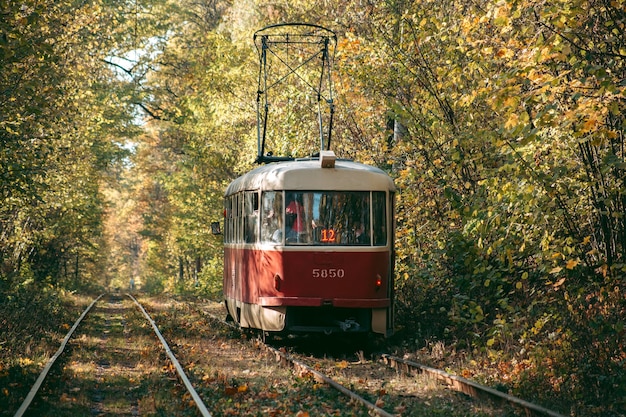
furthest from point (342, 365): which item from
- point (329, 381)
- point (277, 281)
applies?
point (329, 381)

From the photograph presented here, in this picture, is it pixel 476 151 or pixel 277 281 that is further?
→ pixel 476 151

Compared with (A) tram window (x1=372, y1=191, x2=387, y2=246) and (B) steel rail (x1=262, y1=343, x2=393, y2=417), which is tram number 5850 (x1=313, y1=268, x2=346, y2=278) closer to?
(A) tram window (x1=372, y1=191, x2=387, y2=246)

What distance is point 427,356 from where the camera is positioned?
13.5 m

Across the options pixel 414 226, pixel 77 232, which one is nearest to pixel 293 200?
pixel 414 226

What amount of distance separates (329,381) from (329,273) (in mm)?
3030

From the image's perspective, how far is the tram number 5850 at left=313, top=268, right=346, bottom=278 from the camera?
13836 mm

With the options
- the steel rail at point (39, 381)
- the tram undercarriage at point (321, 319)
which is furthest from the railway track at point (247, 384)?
the tram undercarriage at point (321, 319)

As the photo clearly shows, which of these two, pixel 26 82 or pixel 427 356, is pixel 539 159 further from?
pixel 26 82

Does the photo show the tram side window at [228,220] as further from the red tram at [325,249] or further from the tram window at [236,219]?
the red tram at [325,249]

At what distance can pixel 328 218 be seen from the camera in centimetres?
1404

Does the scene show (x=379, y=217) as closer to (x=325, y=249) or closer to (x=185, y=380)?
(x=325, y=249)

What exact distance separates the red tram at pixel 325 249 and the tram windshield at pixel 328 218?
2 cm

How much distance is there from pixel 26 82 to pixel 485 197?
7.55 meters

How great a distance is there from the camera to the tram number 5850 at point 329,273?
45.4 feet
